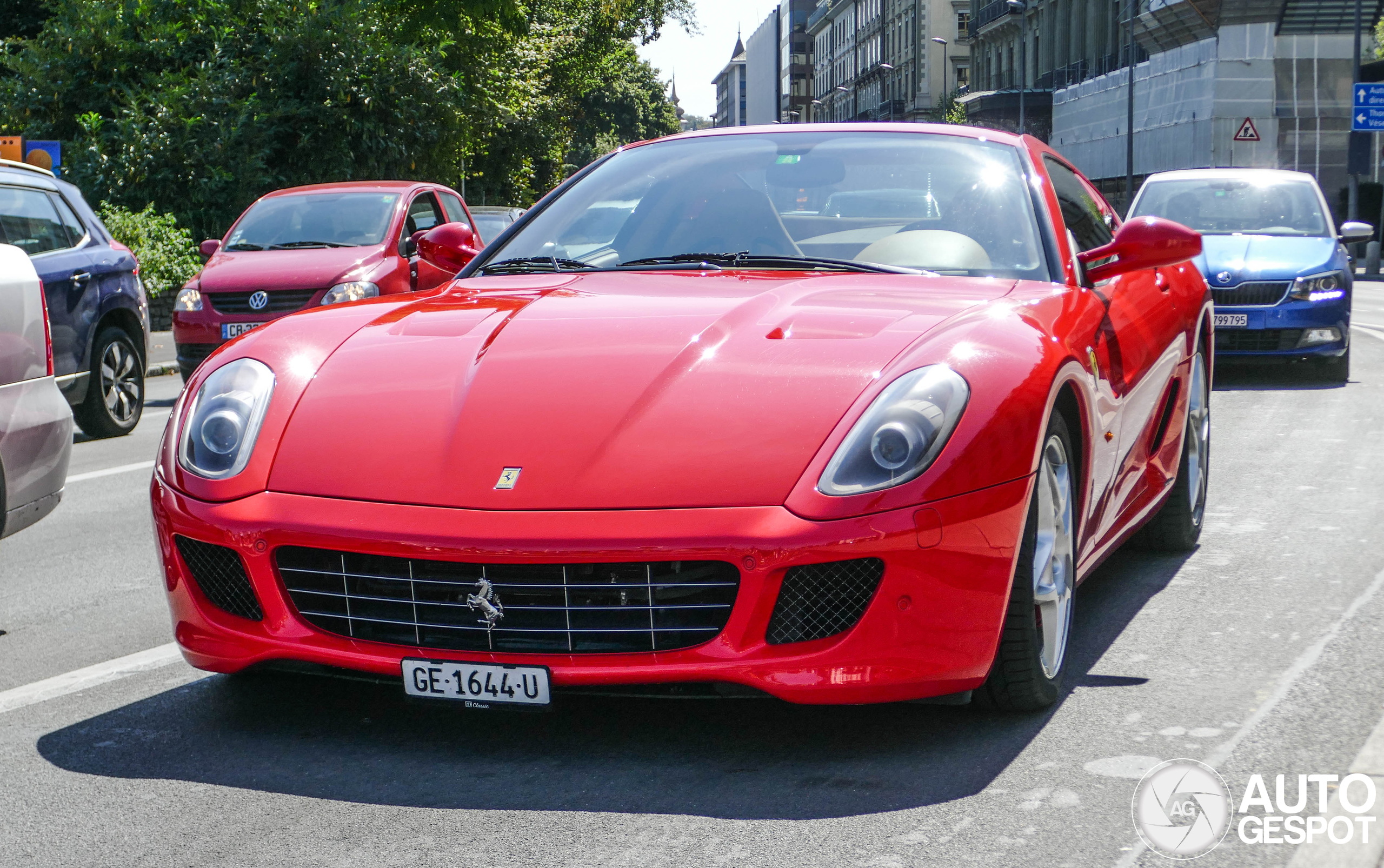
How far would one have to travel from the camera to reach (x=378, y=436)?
3.45 metres

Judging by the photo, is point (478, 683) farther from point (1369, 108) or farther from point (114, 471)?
point (1369, 108)

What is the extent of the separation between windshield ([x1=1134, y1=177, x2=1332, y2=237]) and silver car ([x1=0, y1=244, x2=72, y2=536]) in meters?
9.62

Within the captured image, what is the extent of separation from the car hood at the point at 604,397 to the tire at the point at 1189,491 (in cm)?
179

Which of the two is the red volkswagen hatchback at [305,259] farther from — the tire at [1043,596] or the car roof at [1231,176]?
the tire at [1043,596]

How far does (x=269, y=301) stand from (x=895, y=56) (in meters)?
97.1

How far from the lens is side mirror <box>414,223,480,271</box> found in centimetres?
498

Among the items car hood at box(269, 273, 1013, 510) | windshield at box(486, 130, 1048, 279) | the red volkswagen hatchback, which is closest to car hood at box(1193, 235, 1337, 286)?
the red volkswagen hatchback

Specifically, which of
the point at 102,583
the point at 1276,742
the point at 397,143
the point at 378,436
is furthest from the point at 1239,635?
the point at 397,143

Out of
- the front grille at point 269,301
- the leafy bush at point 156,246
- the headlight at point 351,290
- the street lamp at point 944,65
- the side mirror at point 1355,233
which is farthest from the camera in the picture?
the street lamp at point 944,65

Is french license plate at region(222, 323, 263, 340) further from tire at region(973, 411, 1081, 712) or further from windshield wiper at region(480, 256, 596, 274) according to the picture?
tire at region(973, 411, 1081, 712)

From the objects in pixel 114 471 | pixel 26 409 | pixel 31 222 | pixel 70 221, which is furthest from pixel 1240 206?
pixel 26 409

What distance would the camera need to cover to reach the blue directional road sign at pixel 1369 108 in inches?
1324

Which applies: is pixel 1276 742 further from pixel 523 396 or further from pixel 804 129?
pixel 804 129

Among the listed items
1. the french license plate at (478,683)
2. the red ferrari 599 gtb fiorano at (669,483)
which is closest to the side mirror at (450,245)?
the red ferrari 599 gtb fiorano at (669,483)
